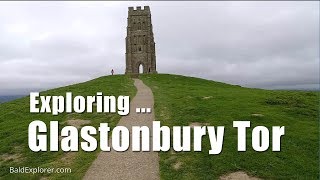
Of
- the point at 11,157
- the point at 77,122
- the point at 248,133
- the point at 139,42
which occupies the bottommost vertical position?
the point at 11,157

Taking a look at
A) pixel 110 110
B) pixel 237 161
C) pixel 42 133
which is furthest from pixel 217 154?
pixel 110 110

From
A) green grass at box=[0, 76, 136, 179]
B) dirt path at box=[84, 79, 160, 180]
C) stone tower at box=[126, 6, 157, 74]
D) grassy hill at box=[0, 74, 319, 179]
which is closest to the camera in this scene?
dirt path at box=[84, 79, 160, 180]

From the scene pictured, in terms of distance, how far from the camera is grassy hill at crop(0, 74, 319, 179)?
22.3 meters

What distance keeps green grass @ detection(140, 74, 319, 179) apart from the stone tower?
5540cm

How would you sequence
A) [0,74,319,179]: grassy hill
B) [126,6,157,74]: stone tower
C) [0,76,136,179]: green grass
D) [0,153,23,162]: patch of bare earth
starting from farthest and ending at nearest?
[126,6,157,74]: stone tower < [0,153,23,162]: patch of bare earth < [0,76,136,179]: green grass < [0,74,319,179]: grassy hill

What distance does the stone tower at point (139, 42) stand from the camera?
104188mm

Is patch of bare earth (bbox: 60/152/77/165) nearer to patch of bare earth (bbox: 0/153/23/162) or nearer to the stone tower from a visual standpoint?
patch of bare earth (bbox: 0/153/23/162)

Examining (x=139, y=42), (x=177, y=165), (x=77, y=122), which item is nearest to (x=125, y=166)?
(x=177, y=165)

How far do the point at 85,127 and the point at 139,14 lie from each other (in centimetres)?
8001

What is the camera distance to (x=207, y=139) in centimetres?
2748

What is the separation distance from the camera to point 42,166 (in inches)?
938

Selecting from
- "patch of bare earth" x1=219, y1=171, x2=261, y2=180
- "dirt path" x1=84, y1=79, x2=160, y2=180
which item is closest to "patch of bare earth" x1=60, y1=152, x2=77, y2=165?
"dirt path" x1=84, y1=79, x2=160, y2=180

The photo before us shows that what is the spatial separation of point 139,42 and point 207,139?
8041cm

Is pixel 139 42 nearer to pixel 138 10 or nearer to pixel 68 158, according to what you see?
pixel 138 10
